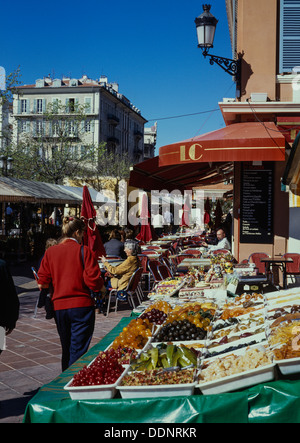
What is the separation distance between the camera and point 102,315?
9.49 meters

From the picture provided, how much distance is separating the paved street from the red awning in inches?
127

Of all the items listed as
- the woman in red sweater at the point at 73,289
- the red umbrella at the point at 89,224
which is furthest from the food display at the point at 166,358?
the red umbrella at the point at 89,224

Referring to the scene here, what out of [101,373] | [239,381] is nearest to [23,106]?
[101,373]

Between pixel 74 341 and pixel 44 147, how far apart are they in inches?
1313

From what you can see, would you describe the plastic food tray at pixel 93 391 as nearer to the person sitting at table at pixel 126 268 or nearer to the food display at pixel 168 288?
the food display at pixel 168 288

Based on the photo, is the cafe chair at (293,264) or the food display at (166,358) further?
the cafe chair at (293,264)

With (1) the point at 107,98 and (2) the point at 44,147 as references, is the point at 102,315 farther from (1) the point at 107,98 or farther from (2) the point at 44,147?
(1) the point at 107,98

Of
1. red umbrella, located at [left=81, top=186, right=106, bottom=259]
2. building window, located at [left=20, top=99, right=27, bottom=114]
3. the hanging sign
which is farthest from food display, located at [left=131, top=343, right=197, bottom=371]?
building window, located at [left=20, top=99, right=27, bottom=114]

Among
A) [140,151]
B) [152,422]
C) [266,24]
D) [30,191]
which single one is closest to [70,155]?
[30,191]

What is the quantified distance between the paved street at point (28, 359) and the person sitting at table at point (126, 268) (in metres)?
0.66

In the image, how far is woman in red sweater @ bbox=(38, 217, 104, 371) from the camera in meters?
4.66

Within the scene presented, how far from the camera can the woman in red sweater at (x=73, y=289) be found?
15.3ft

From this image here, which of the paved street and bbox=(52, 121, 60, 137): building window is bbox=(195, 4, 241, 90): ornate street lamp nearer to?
the paved street

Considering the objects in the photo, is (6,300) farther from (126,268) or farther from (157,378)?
(126,268)
